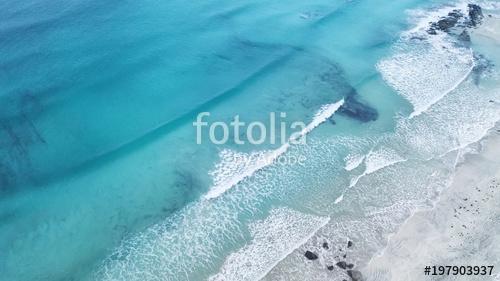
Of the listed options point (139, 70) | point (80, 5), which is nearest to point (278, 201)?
point (139, 70)

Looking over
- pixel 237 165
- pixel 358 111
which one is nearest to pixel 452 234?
pixel 358 111

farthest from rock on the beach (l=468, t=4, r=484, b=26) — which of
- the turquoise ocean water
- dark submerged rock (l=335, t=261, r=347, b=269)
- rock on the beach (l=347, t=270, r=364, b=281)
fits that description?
rock on the beach (l=347, t=270, r=364, b=281)

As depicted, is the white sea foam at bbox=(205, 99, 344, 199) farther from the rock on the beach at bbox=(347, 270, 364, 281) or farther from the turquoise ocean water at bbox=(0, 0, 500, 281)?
the rock on the beach at bbox=(347, 270, 364, 281)

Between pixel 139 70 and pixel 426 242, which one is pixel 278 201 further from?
pixel 139 70

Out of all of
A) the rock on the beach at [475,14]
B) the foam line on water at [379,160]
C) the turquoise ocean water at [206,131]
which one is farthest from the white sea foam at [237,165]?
the rock on the beach at [475,14]

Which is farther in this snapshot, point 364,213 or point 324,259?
point 364,213

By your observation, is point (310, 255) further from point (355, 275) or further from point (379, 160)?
point (379, 160)

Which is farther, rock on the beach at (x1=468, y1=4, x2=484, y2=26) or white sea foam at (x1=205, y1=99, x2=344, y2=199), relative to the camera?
rock on the beach at (x1=468, y1=4, x2=484, y2=26)
